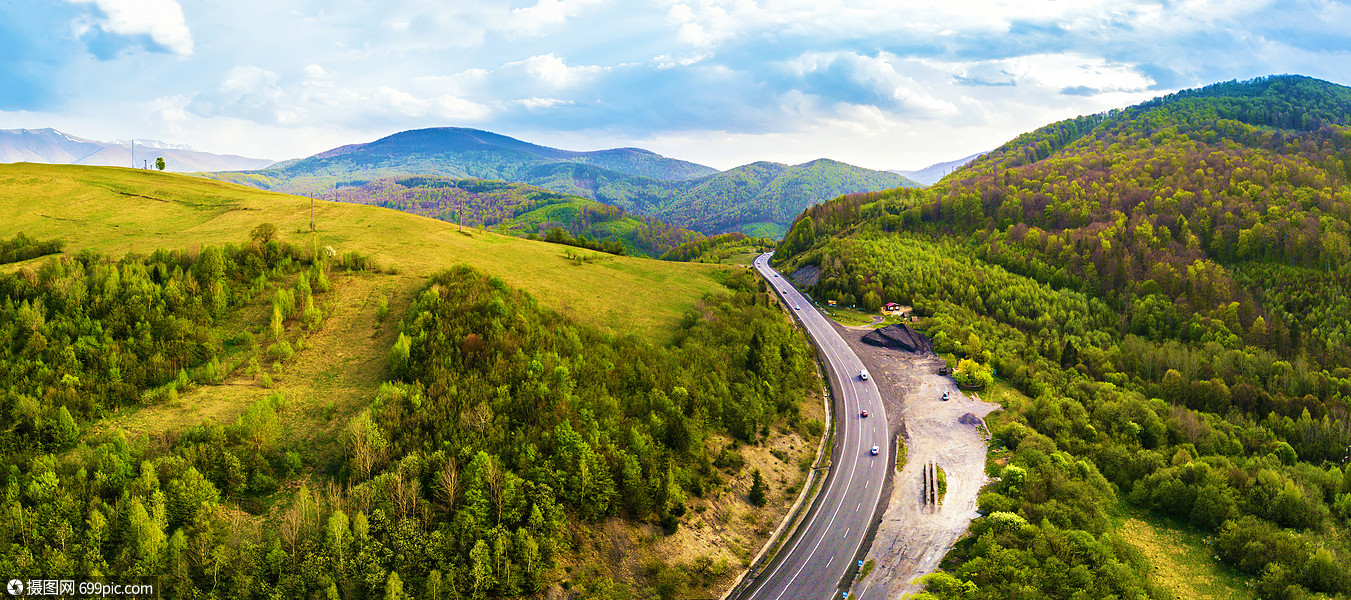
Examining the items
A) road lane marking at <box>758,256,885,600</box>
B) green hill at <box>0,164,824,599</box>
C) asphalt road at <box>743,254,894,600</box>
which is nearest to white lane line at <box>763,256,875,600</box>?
road lane marking at <box>758,256,885,600</box>

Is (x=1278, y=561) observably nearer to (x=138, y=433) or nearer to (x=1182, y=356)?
(x=1182, y=356)

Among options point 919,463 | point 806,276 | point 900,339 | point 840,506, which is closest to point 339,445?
point 840,506

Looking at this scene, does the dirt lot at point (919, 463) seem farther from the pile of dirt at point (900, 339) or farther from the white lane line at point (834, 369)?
the white lane line at point (834, 369)

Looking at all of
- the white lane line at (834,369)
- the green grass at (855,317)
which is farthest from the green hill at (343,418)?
the green grass at (855,317)

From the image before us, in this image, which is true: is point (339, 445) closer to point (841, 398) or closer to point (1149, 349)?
point (841, 398)

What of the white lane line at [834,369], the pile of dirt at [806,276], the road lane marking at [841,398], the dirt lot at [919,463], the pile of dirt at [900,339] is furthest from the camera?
the pile of dirt at [806,276]

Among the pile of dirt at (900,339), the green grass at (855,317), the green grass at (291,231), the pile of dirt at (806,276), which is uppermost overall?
the green grass at (291,231)

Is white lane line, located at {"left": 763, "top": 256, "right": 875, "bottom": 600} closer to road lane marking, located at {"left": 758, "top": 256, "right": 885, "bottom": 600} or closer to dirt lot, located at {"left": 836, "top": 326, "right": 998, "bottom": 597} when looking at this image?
road lane marking, located at {"left": 758, "top": 256, "right": 885, "bottom": 600}
